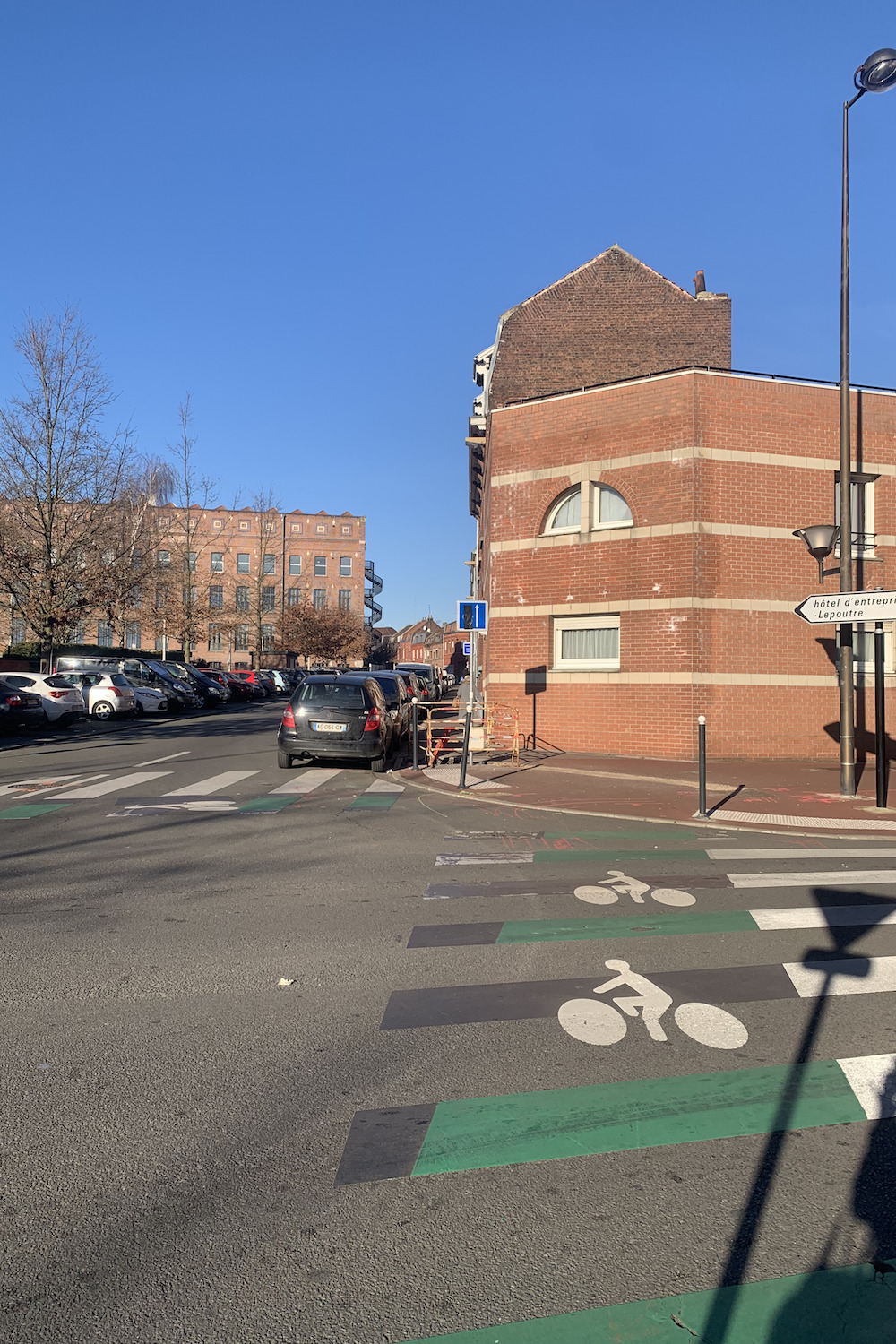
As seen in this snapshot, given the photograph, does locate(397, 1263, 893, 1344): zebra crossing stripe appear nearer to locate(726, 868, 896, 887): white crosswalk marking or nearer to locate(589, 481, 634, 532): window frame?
locate(726, 868, 896, 887): white crosswalk marking

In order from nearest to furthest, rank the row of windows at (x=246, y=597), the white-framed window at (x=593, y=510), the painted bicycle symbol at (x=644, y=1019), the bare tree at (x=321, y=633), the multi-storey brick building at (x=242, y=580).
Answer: the painted bicycle symbol at (x=644, y=1019), the white-framed window at (x=593, y=510), the row of windows at (x=246, y=597), the multi-storey brick building at (x=242, y=580), the bare tree at (x=321, y=633)

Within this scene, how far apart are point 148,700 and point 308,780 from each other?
1699 centimetres

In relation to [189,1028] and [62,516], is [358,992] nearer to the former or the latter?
[189,1028]

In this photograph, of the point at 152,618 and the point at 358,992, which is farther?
the point at 152,618

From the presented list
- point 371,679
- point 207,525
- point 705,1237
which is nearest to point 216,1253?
point 705,1237

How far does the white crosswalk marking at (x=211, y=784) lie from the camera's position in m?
12.1

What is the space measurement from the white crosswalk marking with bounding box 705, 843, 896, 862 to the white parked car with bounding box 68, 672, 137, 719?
72.1 ft

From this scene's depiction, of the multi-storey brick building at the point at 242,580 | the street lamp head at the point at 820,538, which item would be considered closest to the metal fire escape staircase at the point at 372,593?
the multi-storey brick building at the point at 242,580

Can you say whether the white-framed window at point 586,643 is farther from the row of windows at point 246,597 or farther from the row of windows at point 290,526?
the row of windows at point 290,526

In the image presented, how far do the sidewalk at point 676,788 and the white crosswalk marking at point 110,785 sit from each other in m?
3.99

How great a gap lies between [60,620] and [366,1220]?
2789 cm

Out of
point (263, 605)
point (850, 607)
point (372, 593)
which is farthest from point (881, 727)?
point (372, 593)

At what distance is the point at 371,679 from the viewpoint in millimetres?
15797

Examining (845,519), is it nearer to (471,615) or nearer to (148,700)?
(471,615)
